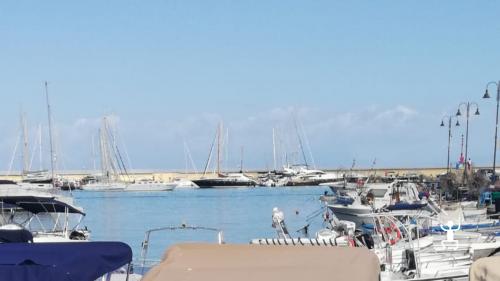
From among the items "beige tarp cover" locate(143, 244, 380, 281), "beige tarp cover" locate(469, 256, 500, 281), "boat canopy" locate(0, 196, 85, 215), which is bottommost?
"boat canopy" locate(0, 196, 85, 215)

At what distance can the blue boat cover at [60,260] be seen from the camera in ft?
30.9

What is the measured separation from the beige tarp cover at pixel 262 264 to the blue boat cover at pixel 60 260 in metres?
0.72

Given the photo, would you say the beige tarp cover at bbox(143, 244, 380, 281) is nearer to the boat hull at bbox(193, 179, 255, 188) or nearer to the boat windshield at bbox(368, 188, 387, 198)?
the boat windshield at bbox(368, 188, 387, 198)

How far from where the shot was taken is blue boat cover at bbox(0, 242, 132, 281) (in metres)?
9.41

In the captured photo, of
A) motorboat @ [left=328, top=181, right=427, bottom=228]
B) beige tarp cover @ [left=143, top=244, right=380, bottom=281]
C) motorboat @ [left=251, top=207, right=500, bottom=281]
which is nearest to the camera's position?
beige tarp cover @ [left=143, top=244, right=380, bottom=281]

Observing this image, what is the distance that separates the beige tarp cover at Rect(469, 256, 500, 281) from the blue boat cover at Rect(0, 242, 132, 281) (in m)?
3.96

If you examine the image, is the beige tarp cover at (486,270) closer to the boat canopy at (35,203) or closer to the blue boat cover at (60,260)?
the blue boat cover at (60,260)

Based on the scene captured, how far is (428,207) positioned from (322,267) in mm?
30084

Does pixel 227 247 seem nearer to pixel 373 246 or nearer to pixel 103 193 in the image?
pixel 373 246

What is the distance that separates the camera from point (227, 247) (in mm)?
10273

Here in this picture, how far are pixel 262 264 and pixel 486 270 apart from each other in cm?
237

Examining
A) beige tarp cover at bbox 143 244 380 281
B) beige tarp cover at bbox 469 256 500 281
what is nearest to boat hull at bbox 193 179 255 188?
beige tarp cover at bbox 143 244 380 281

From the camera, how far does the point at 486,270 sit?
9664mm

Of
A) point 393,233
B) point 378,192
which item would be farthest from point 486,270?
point 378,192
